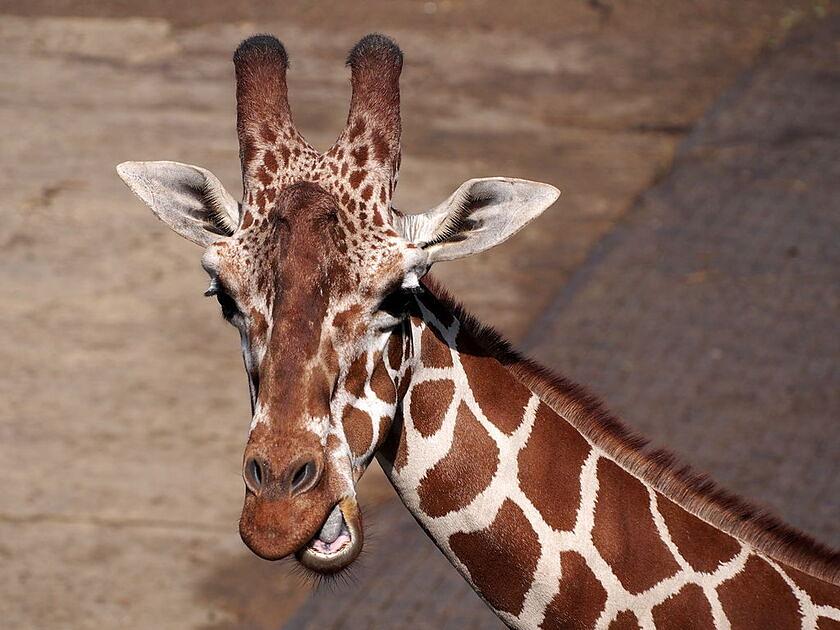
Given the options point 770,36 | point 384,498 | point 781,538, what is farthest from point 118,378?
point 770,36

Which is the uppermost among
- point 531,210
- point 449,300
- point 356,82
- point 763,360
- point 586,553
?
point 356,82

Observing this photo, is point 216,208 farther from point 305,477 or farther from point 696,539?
point 696,539

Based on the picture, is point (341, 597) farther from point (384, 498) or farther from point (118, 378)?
point (118, 378)

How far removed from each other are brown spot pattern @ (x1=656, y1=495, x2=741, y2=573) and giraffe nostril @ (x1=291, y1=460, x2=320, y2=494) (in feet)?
4.24

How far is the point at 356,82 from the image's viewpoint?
3.81 m

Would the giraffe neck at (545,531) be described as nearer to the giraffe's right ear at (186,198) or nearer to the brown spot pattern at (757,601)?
the brown spot pattern at (757,601)

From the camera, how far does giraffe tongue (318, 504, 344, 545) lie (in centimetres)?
345

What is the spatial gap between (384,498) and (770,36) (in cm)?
965

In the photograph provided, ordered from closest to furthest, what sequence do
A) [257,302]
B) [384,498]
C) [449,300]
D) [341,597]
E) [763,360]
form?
1. [257,302]
2. [449,300]
3. [341,597]
4. [384,498]
5. [763,360]

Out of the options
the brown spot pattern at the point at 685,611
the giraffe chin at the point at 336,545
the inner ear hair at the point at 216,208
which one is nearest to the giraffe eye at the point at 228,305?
the inner ear hair at the point at 216,208

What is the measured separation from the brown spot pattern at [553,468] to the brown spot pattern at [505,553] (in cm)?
9

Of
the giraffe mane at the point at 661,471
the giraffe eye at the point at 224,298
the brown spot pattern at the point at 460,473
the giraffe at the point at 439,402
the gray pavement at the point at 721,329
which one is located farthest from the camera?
the gray pavement at the point at 721,329

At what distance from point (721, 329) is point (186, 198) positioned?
6712 millimetres

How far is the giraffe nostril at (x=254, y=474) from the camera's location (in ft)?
11.0
